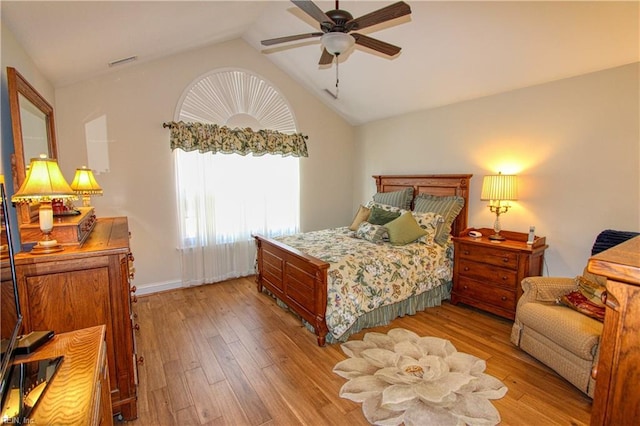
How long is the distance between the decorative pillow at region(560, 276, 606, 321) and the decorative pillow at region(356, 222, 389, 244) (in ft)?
5.41

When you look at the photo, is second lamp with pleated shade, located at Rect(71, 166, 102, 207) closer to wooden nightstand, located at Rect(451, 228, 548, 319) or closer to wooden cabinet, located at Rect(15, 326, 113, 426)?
wooden cabinet, located at Rect(15, 326, 113, 426)

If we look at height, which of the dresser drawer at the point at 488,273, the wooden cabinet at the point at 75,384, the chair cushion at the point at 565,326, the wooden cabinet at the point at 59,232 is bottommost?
the chair cushion at the point at 565,326

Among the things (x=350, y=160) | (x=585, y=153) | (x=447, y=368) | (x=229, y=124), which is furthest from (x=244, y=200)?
(x=585, y=153)

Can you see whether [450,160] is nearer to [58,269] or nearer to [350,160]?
[350,160]

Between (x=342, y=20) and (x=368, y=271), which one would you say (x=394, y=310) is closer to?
(x=368, y=271)

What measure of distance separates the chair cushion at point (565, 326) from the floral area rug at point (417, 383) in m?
0.50

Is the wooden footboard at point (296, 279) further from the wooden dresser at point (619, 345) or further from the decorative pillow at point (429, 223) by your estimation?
the wooden dresser at point (619, 345)

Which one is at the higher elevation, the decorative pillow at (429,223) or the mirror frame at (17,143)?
the mirror frame at (17,143)

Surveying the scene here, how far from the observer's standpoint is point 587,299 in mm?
2271

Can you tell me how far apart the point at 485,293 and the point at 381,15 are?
107 inches

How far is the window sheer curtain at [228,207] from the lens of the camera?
3.96 metres

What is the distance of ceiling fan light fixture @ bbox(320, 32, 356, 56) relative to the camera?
2.12 metres

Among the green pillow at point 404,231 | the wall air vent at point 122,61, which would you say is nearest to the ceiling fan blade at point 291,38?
the wall air vent at point 122,61

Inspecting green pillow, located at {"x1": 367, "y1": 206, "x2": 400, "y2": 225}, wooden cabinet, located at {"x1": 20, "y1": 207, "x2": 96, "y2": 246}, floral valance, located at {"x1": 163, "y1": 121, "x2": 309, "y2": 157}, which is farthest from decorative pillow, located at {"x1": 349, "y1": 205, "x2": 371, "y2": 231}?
wooden cabinet, located at {"x1": 20, "y1": 207, "x2": 96, "y2": 246}
